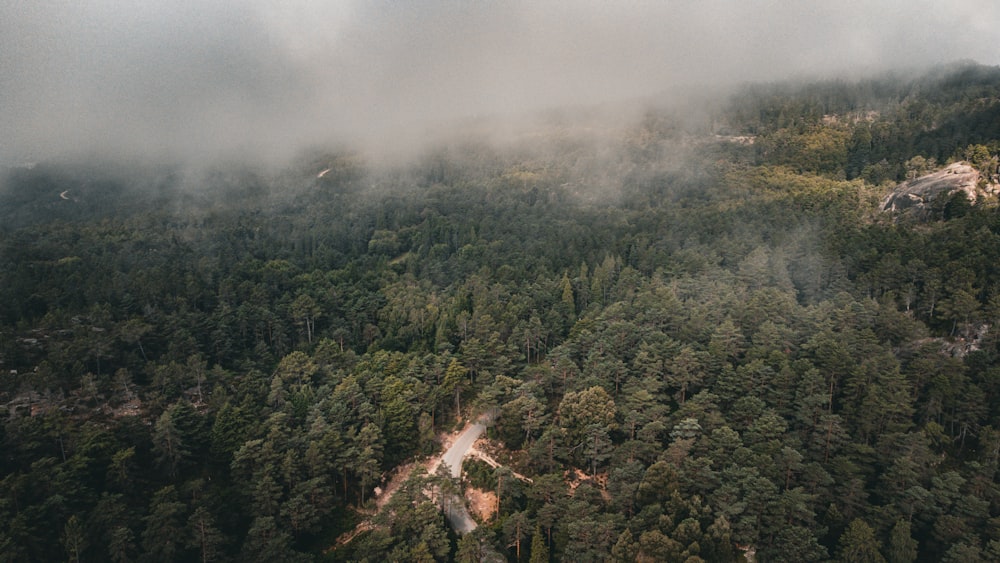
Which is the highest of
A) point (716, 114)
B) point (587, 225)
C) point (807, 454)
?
point (716, 114)

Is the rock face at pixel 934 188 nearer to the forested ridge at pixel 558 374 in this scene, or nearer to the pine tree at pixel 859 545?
the forested ridge at pixel 558 374

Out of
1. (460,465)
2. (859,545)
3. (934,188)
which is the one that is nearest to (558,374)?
(460,465)

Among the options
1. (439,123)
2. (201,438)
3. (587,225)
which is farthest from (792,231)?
(439,123)

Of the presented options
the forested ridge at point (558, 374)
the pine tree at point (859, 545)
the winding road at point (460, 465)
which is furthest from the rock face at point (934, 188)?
the winding road at point (460, 465)

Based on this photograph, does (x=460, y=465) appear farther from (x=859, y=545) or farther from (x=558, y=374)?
(x=859, y=545)

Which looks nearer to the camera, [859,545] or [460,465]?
[859,545]

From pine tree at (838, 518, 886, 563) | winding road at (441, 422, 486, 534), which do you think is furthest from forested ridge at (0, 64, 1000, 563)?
winding road at (441, 422, 486, 534)

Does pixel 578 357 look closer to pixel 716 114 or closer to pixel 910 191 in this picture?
pixel 910 191
